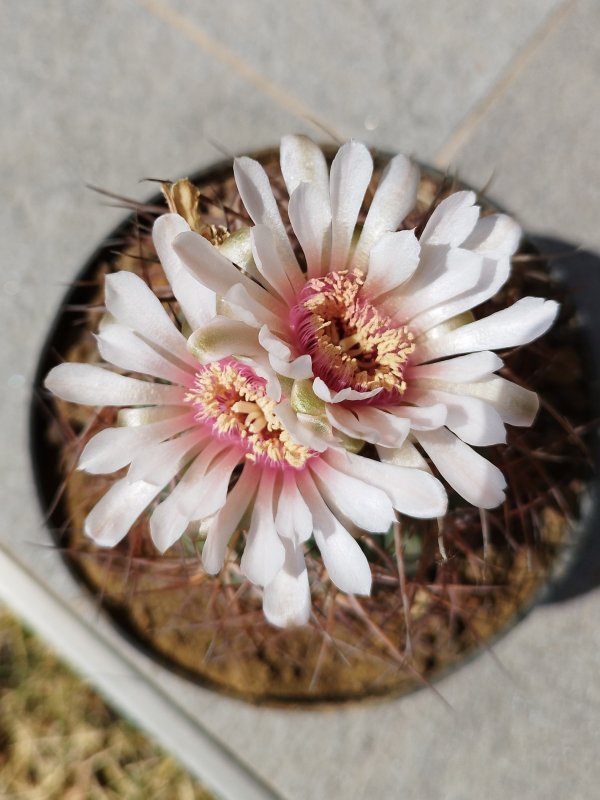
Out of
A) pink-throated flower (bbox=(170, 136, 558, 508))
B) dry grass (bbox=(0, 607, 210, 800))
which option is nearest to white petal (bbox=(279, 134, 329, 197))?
pink-throated flower (bbox=(170, 136, 558, 508))

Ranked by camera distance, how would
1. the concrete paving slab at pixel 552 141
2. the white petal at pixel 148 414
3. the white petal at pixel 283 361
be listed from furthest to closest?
1. the concrete paving slab at pixel 552 141
2. the white petal at pixel 148 414
3. the white petal at pixel 283 361

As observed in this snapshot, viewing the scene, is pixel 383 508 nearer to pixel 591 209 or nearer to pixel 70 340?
pixel 70 340

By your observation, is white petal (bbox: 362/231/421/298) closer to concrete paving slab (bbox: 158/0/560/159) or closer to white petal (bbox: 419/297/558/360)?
white petal (bbox: 419/297/558/360)

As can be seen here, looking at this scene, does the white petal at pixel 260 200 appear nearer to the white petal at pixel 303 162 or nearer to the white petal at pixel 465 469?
the white petal at pixel 303 162

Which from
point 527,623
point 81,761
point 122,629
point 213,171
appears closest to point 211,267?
point 213,171

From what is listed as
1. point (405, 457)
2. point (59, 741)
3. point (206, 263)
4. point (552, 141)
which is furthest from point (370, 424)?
point (59, 741)

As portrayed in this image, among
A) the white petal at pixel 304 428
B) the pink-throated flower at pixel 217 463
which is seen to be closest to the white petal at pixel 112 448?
the pink-throated flower at pixel 217 463

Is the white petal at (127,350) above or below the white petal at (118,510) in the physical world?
above
